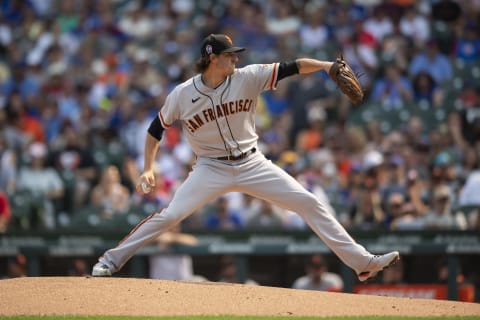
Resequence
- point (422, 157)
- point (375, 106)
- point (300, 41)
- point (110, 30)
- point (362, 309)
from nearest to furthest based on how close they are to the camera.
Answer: point (362, 309), point (422, 157), point (375, 106), point (300, 41), point (110, 30)

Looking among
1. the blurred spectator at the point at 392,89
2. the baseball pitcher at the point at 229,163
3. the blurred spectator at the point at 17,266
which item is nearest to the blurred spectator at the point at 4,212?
the blurred spectator at the point at 17,266

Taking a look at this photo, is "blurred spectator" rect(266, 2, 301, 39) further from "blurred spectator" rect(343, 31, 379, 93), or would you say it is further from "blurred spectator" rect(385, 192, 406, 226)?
"blurred spectator" rect(385, 192, 406, 226)

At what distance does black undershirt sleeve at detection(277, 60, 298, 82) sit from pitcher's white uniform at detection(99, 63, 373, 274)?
0.13ft

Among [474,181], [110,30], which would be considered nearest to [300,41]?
[110,30]

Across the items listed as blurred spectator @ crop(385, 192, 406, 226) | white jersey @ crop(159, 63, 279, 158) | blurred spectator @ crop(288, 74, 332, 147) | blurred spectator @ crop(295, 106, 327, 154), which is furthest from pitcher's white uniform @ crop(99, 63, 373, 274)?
blurred spectator @ crop(288, 74, 332, 147)

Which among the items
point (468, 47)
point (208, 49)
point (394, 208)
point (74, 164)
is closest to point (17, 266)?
point (74, 164)

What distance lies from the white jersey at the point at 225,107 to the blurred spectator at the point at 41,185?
16.5 ft

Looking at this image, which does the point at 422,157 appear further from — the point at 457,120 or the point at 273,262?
the point at 273,262

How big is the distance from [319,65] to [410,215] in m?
4.18

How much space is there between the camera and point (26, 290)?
23.3ft

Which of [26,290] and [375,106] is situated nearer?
[26,290]

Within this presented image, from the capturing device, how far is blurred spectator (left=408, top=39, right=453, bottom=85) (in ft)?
45.5

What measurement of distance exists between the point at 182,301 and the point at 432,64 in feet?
27.4

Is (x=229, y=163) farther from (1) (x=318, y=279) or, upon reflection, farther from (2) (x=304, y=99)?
(2) (x=304, y=99)
